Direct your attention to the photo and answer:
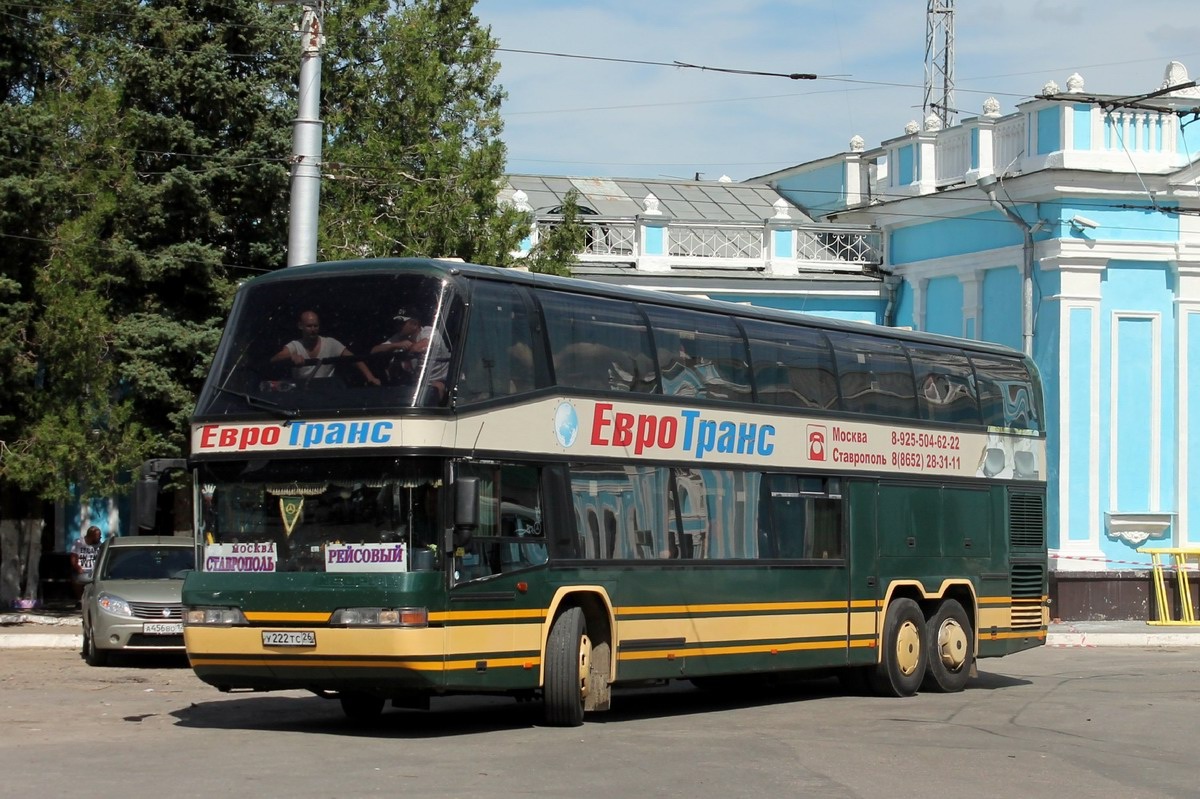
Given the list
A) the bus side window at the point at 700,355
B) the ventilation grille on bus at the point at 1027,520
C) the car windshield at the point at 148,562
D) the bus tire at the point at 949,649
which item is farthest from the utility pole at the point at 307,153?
the ventilation grille on bus at the point at 1027,520

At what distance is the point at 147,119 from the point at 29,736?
1572 centimetres

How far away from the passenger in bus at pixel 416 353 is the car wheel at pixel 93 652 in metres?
8.69

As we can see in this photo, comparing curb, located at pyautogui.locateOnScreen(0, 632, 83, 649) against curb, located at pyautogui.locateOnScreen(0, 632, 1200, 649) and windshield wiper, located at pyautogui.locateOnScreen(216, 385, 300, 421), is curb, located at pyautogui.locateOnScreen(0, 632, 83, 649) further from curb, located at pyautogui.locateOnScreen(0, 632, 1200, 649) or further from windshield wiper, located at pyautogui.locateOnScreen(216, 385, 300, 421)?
curb, located at pyautogui.locateOnScreen(0, 632, 1200, 649)

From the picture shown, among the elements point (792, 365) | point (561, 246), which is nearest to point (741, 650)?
point (792, 365)

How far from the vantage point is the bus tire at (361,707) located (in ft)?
46.5

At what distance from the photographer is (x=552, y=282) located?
1412 centimetres

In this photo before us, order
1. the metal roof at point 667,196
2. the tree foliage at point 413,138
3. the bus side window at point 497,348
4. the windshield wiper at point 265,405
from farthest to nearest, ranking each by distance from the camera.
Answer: the metal roof at point 667,196 < the tree foliage at point 413,138 < the bus side window at point 497,348 < the windshield wiper at point 265,405

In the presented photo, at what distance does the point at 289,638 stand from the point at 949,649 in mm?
8319

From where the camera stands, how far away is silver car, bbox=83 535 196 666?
19.8 m

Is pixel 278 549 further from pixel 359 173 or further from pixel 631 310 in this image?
pixel 359 173

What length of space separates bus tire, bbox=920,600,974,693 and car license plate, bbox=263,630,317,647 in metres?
7.88

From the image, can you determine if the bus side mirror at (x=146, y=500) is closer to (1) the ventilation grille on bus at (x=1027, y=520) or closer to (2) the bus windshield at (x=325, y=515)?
(2) the bus windshield at (x=325, y=515)

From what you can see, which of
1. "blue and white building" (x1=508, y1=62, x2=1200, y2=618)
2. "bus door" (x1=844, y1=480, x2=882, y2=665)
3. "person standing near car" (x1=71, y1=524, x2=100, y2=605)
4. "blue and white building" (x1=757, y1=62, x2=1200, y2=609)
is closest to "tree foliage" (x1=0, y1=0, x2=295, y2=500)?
"person standing near car" (x1=71, y1=524, x2=100, y2=605)

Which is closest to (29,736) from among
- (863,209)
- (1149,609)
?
(1149,609)
